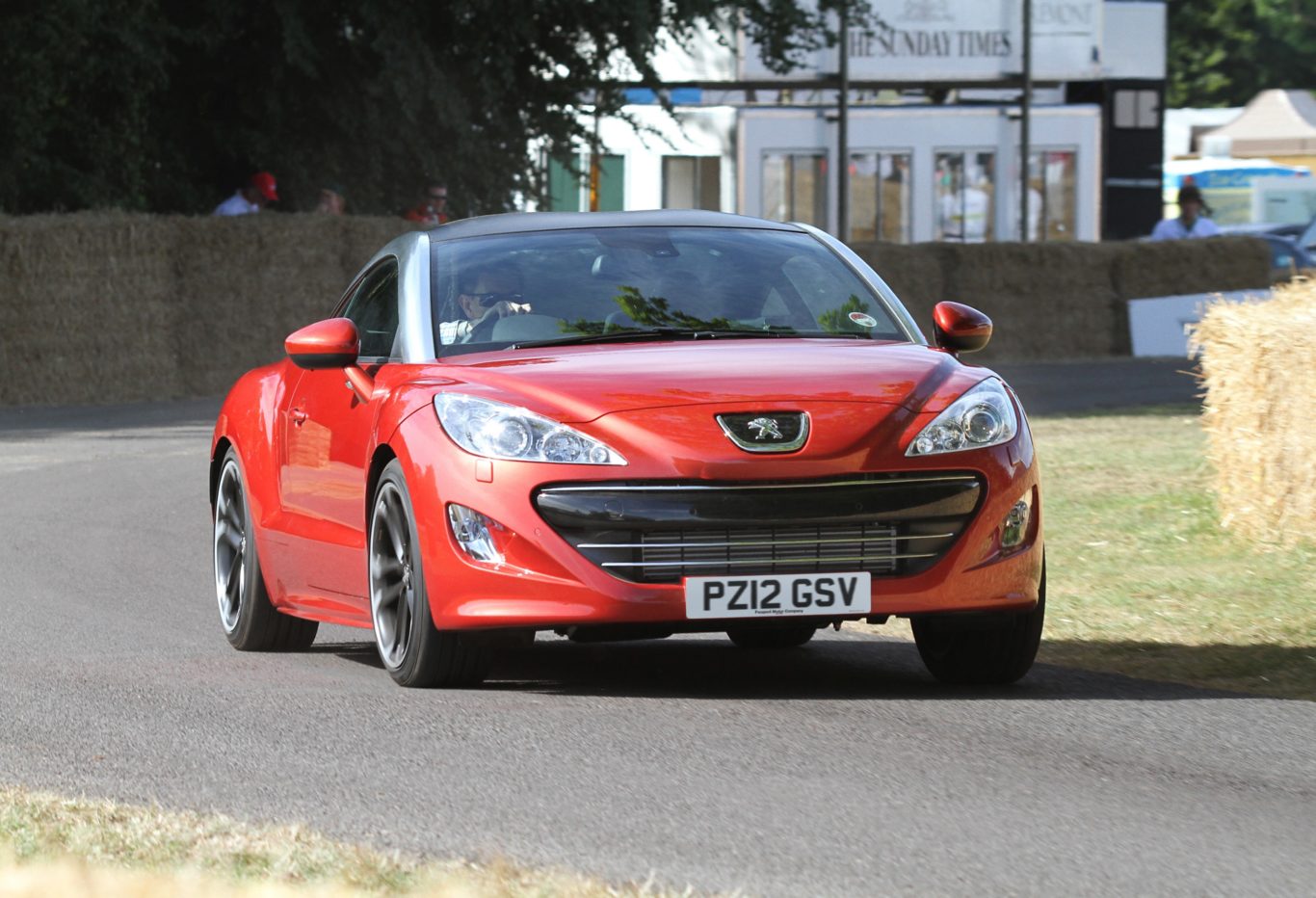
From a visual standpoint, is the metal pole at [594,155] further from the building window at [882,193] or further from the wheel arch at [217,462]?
the building window at [882,193]

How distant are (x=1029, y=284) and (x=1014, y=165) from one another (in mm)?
19821

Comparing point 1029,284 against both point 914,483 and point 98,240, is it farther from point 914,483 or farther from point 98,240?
point 914,483

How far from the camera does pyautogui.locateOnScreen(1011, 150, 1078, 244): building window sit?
170ft

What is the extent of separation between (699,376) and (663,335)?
68 centimetres

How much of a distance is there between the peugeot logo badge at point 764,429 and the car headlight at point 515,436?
1.23ft

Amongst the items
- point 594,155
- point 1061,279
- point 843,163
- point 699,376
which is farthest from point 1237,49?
point 699,376

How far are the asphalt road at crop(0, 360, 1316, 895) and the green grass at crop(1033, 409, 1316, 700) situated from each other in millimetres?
537

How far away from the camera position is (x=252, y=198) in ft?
83.5

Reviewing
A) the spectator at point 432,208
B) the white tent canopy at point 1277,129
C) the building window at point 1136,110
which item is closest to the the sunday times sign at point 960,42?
the building window at point 1136,110

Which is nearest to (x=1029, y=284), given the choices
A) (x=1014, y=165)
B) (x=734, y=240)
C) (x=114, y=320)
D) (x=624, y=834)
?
(x=114, y=320)

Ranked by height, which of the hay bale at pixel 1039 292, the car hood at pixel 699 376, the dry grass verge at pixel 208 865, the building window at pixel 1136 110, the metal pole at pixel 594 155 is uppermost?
the building window at pixel 1136 110

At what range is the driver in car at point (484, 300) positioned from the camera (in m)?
7.66

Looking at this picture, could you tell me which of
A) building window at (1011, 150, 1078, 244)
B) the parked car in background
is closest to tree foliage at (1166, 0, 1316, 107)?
building window at (1011, 150, 1078, 244)

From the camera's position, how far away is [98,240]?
23.5 m
